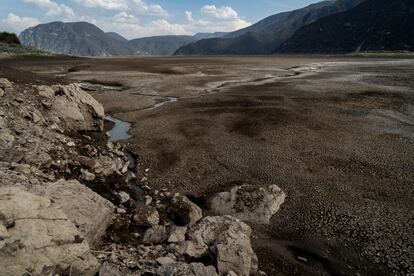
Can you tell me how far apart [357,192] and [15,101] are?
80.7 ft

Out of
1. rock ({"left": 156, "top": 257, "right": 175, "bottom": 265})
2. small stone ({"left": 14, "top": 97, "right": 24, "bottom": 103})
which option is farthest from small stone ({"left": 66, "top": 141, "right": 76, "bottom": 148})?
rock ({"left": 156, "top": 257, "right": 175, "bottom": 265})

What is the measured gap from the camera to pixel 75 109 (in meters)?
31.5

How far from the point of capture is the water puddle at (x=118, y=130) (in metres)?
31.6

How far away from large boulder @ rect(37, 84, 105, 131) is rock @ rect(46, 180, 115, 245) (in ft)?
50.3

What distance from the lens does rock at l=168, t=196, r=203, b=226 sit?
18.6 meters

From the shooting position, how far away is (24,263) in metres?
10.0

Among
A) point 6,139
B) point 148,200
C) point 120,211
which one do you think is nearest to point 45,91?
point 6,139

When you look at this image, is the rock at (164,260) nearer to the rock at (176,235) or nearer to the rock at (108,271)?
the rock at (176,235)

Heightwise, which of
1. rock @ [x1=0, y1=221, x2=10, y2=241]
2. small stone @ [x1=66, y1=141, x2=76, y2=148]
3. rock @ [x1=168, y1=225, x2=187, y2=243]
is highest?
rock @ [x1=0, y1=221, x2=10, y2=241]

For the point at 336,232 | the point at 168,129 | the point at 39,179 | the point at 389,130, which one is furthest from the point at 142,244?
the point at 389,130

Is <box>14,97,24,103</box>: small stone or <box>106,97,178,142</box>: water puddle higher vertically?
<box>14,97,24,103</box>: small stone

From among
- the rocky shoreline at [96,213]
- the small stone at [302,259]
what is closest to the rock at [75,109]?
the rocky shoreline at [96,213]

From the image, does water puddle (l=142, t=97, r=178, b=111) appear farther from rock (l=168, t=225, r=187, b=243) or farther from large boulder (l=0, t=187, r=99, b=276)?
large boulder (l=0, t=187, r=99, b=276)

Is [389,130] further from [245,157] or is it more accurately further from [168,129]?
[168,129]
